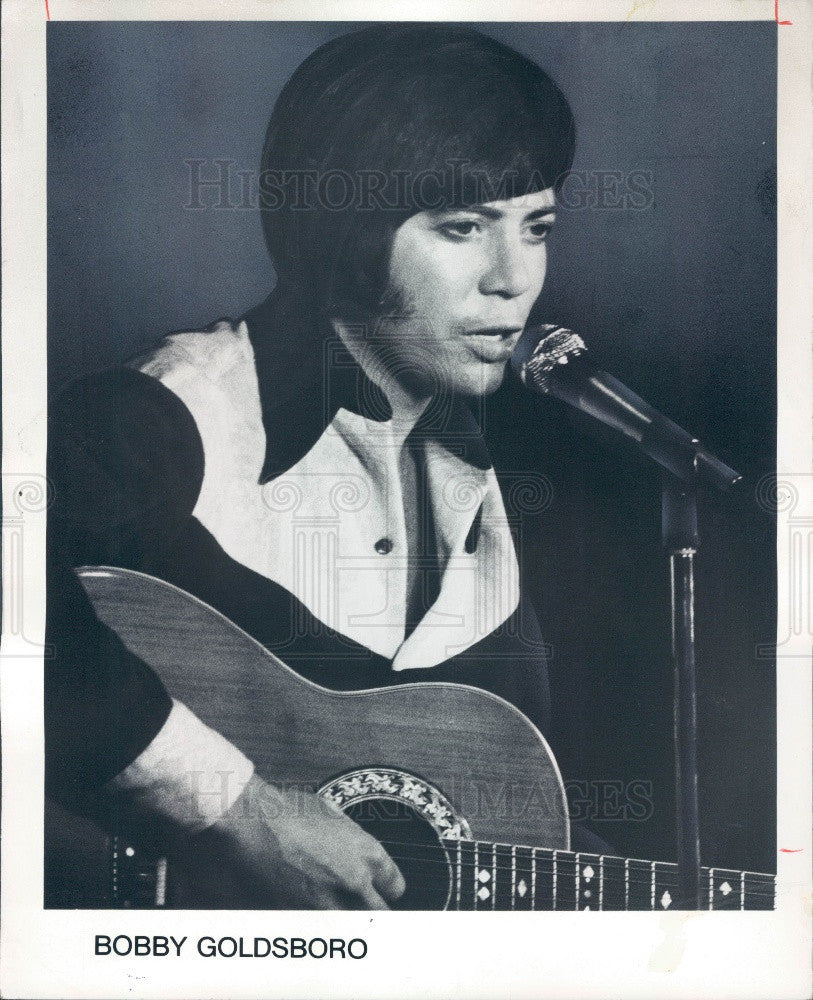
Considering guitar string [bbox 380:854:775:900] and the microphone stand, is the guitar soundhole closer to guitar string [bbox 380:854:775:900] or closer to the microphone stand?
guitar string [bbox 380:854:775:900]

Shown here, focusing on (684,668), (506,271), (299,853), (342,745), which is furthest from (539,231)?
(299,853)

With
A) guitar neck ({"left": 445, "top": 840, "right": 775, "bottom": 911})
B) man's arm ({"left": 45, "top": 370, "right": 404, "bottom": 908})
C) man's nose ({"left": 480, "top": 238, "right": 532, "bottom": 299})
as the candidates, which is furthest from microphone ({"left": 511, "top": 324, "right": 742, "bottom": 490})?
guitar neck ({"left": 445, "top": 840, "right": 775, "bottom": 911})

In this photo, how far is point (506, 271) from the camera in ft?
7.98

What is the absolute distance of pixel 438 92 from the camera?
2406 millimetres

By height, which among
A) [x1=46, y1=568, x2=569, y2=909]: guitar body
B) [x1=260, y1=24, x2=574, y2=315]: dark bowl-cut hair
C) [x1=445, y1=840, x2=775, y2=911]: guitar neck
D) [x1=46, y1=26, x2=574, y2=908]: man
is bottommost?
[x1=445, y1=840, x2=775, y2=911]: guitar neck

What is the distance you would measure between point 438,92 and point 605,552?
1287 mm

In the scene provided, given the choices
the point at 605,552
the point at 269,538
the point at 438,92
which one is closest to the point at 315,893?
the point at 269,538

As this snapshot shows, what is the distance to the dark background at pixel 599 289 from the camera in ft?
7.96

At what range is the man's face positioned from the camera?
2.42 m

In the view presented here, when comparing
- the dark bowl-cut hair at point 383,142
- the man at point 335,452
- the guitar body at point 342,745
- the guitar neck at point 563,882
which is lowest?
the guitar neck at point 563,882

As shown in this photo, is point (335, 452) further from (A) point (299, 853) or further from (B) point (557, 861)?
(B) point (557, 861)

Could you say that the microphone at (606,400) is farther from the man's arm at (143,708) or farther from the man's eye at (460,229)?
the man's arm at (143,708)

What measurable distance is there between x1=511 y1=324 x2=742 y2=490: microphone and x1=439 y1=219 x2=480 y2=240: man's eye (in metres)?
0.30

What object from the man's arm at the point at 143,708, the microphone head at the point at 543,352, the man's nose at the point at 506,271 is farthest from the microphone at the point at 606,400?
the man's arm at the point at 143,708
